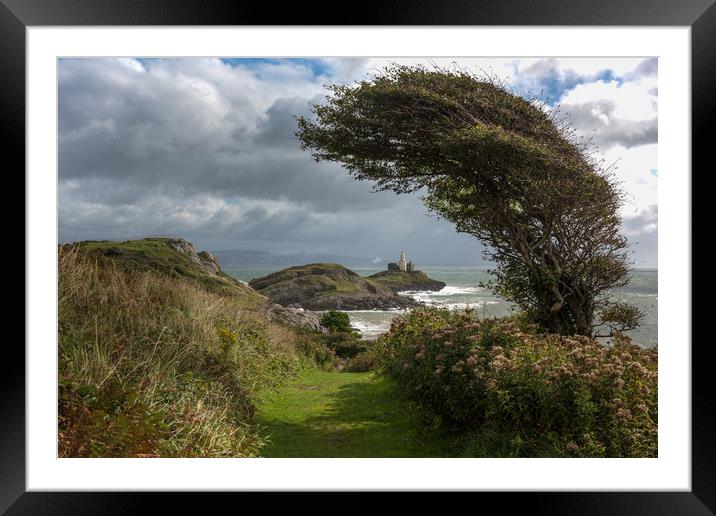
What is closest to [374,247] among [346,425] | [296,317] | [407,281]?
[407,281]

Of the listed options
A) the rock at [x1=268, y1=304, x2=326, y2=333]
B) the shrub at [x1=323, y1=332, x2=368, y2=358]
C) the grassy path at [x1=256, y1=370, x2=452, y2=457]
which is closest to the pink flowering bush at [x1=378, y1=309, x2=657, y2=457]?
the grassy path at [x1=256, y1=370, x2=452, y2=457]

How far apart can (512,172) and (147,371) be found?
13.4 feet

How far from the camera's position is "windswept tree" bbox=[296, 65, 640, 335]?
16.7ft

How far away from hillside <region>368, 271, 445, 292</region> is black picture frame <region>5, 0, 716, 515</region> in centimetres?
409

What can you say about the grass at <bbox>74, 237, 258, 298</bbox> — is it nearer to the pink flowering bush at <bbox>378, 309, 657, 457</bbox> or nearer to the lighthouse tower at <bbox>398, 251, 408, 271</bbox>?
the lighthouse tower at <bbox>398, 251, 408, 271</bbox>

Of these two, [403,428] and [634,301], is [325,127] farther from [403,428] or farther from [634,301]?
[634,301]

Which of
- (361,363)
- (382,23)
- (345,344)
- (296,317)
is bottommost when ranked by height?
(361,363)

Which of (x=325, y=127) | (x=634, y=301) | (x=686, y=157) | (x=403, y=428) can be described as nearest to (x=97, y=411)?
(x=403, y=428)

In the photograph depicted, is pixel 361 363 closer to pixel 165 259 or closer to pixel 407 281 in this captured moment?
pixel 407 281

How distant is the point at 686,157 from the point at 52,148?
168 inches

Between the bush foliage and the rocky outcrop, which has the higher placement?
the rocky outcrop

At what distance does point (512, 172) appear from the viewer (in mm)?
5148

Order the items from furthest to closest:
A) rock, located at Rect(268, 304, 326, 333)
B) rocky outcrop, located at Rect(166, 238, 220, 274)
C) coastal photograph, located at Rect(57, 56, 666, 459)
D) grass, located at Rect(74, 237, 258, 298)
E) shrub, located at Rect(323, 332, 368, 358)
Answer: rock, located at Rect(268, 304, 326, 333), rocky outcrop, located at Rect(166, 238, 220, 274), shrub, located at Rect(323, 332, 368, 358), grass, located at Rect(74, 237, 258, 298), coastal photograph, located at Rect(57, 56, 666, 459)

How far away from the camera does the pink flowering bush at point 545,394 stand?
345cm
